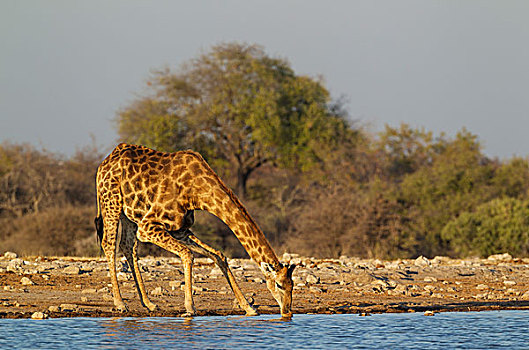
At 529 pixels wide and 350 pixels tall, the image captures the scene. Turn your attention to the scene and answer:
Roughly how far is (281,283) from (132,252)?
8.77ft

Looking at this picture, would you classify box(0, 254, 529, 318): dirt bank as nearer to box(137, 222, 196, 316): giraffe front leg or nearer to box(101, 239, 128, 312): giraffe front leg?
box(101, 239, 128, 312): giraffe front leg

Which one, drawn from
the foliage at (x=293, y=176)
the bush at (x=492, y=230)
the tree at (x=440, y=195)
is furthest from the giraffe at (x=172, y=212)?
the tree at (x=440, y=195)

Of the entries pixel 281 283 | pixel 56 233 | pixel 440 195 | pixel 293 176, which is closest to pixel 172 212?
pixel 281 283

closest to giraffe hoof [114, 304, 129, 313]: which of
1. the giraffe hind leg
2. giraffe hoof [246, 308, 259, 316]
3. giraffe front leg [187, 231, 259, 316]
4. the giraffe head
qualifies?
the giraffe hind leg

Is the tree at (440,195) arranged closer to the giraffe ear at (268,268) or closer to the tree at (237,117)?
the tree at (237,117)

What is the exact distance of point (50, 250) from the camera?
25219mm

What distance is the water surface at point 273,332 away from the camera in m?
9.27

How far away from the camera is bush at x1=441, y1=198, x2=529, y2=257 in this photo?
25750 mm

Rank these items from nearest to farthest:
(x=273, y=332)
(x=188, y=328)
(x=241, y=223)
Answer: (x=273, y=332) < (x=188, y=328) < (x=241, y=223)

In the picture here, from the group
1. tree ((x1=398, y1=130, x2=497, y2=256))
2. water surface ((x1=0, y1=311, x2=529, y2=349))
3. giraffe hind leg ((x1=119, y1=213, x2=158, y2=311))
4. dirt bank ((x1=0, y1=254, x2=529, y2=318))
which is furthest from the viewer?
tree ((x1=398, y1=130, x2=497, y2=256))

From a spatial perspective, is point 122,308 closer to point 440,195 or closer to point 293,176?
point 440,195

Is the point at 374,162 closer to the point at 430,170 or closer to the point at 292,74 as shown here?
the point at 430,170

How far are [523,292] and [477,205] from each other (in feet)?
51.3

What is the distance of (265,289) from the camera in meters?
14.2
